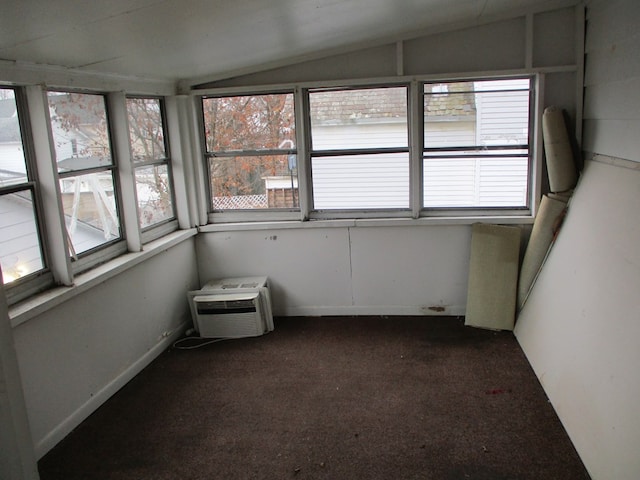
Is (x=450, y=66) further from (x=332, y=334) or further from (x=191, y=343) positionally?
(x=191, y=343)

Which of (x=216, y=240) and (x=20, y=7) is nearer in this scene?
(x=20, y=7)

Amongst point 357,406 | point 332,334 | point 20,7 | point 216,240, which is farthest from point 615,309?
point 216,240

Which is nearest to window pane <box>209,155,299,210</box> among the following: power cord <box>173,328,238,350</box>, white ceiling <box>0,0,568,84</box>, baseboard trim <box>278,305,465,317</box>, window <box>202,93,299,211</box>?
window <box>202,93,299,211</box>

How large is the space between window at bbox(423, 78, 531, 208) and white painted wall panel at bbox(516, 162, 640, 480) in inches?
28.7

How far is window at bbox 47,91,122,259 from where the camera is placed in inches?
133

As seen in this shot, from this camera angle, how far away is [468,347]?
4.14 meters

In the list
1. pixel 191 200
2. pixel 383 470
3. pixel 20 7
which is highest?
pixel 20 7

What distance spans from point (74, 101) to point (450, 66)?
9.35 feet

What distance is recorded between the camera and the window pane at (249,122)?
4734 millimetres

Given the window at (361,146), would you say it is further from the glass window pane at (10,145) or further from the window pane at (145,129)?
the glass window pane at (10,145)

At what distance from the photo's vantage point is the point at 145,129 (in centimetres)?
433

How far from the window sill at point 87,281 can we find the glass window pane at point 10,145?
0.66 metres

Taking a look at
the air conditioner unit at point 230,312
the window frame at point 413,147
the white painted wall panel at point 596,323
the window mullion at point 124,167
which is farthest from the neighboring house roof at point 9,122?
the white painted wall panel at point 596,323

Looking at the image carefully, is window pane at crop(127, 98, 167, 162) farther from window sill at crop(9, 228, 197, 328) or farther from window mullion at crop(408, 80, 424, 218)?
window mullion at crop(408, 80, 424, 218)
